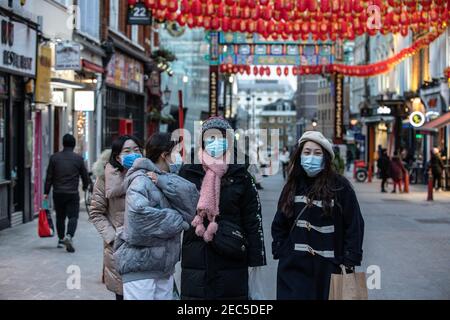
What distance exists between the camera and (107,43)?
91.8 ft

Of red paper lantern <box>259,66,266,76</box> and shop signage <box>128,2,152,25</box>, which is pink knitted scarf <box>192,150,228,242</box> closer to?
shop signage <box>128,2,152,25</box>

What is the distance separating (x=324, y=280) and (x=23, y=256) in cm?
772

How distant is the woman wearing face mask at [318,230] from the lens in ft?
22.1

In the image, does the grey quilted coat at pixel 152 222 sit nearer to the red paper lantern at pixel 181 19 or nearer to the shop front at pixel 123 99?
the red paper lantern at pixel 181 19

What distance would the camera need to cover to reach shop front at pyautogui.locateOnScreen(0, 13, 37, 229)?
17.0 metres

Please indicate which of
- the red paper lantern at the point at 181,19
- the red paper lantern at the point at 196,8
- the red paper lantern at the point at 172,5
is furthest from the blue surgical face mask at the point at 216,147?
the red paper lantern at the point at 181,19

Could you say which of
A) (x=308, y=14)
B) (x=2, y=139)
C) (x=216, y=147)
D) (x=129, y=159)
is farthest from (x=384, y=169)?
(x=216, y=147)

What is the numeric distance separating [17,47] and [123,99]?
1594cm

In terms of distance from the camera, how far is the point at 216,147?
6.95 meters

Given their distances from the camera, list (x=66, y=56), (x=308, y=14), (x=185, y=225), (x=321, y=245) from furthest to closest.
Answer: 1. (x=308, y=14)
2. (x=66, y=56)
3. (x=321, y=245)
4. (x=185, y=225)

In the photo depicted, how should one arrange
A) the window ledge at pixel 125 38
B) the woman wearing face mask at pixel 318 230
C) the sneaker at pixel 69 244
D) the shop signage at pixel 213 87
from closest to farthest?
the woman wearing face mask at pixel 318 230
the sneaker at pixel 69 244
the window ledge at pixel 125 38
the shop signage at pixel 213 87

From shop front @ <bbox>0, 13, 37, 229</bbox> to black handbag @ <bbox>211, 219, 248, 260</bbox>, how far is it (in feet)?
34.2

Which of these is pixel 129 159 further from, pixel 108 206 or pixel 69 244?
pixel 69 244

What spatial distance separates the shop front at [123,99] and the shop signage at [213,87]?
6.97 meters
